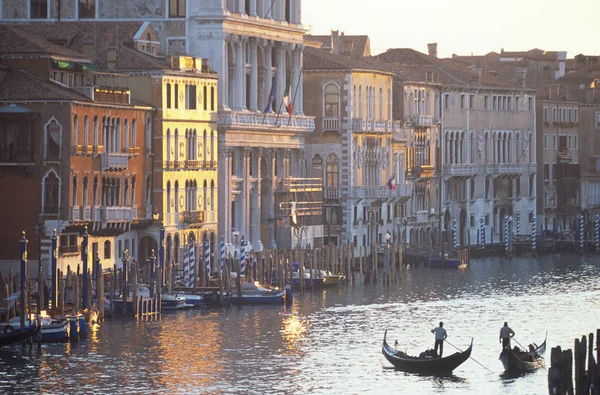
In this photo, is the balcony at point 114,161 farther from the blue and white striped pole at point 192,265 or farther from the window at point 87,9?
the window at point 87,9

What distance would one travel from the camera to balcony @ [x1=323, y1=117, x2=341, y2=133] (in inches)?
4102

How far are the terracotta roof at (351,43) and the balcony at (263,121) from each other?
2025 cm

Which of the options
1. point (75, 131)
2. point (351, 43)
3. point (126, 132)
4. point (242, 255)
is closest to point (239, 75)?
point (242, 255)

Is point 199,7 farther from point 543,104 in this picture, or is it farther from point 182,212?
point 543,104

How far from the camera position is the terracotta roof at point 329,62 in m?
104

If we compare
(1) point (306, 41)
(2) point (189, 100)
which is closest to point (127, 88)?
(2) point (189, 100)

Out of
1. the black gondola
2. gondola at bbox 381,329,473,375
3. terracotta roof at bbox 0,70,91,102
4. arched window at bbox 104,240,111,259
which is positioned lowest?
gondola at bbox 381,329,473,375

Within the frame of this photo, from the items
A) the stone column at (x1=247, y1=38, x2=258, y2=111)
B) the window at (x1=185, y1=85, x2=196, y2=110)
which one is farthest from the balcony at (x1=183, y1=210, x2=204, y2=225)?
the stone column at (x1=247, y1=38, x2=258, y2=111)

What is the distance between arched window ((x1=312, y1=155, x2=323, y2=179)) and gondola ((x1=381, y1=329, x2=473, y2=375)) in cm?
3887

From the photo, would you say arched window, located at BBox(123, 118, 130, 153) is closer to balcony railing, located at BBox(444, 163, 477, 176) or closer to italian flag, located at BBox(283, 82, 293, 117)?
italian flag, located at BBox(283, 82, 293, 117)

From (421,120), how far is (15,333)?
1889 inches

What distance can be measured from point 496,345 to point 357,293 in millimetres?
17156

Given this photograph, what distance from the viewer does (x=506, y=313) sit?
83.0 metres

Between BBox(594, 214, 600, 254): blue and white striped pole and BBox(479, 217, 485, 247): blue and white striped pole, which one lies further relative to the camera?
BBox(594, 214, 600, 254): blue and white striped pole
